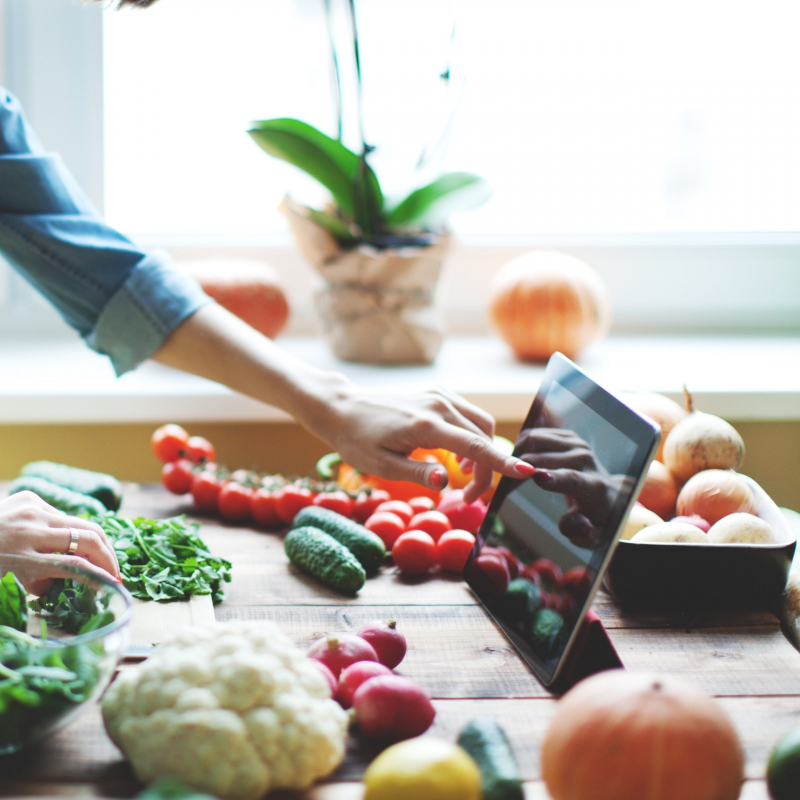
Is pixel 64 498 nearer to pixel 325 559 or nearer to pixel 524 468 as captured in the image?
pixel 325 559

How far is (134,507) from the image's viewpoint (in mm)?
1242

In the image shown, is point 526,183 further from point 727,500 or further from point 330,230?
point 727,500

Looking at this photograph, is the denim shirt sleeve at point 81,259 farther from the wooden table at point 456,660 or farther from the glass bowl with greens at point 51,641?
the glass bowl with greens at point 51,641

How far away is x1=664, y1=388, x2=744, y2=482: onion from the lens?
1052 mm

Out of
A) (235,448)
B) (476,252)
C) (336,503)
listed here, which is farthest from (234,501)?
(476,252)

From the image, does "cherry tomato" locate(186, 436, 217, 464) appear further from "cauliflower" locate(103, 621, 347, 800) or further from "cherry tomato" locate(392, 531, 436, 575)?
"cauliflower" locate(103, 621, 347, 800)

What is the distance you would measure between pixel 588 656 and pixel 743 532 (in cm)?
25

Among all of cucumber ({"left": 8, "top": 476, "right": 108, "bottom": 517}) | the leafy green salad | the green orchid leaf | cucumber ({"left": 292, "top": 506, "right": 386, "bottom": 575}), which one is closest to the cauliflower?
the leafy green salad

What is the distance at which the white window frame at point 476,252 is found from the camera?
1.74 meters

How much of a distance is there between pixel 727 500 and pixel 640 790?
0.55m

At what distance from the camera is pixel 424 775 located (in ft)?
1.70

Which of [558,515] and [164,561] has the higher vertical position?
[558,515]

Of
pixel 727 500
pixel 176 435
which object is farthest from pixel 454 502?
pixel 176 435

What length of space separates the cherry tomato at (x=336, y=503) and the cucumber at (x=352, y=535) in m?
0.07
